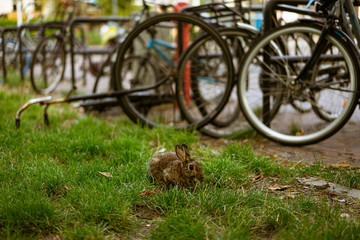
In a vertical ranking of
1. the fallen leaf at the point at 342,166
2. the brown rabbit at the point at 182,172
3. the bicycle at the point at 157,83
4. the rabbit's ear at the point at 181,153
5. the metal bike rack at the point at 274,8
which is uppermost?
the metal bike rack at the point at 274,8

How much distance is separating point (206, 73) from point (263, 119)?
982 mm

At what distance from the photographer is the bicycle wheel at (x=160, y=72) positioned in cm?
398

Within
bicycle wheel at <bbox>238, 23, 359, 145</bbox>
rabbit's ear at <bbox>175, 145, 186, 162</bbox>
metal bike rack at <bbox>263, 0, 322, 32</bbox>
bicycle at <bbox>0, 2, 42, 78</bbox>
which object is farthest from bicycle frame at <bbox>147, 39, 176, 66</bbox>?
rabbit's ear at <bbox>175, 145, 186, 162</bbox>

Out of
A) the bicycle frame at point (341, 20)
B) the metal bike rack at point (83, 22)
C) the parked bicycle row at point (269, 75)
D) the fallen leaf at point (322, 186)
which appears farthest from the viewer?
the metal bike rack at point (83, 22)

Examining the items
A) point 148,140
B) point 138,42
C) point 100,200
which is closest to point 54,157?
point 148,140

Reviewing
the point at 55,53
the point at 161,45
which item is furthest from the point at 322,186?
the point at 55,53

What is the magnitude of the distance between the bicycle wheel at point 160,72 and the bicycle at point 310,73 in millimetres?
385

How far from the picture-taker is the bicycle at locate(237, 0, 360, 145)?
10.7 feet

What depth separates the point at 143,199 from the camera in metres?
2.41

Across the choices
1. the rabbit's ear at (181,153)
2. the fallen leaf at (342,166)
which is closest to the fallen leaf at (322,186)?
the fallen leaf at (342,166)

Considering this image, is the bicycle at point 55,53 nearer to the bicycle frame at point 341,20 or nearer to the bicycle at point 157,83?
the bicycle at point 157,83

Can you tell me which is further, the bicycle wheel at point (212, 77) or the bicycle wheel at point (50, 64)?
the bicycle wheel at point (50, 64)

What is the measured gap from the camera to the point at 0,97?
5.82 m

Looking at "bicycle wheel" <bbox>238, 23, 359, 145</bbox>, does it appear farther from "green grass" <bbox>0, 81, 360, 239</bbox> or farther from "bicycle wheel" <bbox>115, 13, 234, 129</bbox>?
"green grass" <bbox>0, 81, 360, 239</bbox>
